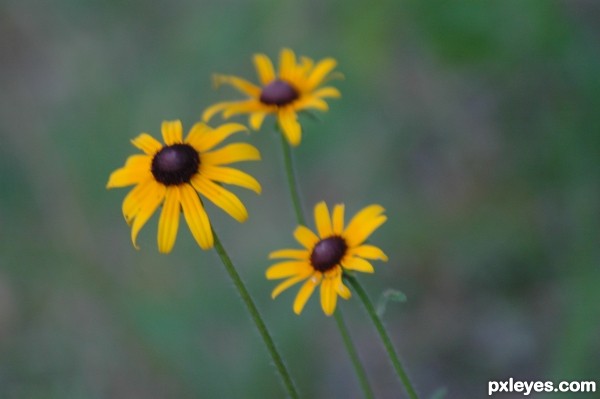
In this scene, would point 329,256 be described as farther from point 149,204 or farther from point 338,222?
point 149,204

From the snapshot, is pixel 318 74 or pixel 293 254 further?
pixel 318 74

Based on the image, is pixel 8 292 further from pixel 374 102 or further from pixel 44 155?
pixel 374 102

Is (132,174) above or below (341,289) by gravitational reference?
above

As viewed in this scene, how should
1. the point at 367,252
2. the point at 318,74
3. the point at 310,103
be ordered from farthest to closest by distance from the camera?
1. the point at 318,74
2. the point at 310,103
3. the point at 367,252

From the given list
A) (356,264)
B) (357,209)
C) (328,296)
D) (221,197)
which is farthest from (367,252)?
(357,209)

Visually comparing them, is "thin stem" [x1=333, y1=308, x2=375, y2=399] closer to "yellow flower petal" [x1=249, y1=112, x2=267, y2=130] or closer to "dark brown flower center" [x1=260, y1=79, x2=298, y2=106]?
"yellow flower petal" [x1=249, y1=112, x2=267, y2=130]

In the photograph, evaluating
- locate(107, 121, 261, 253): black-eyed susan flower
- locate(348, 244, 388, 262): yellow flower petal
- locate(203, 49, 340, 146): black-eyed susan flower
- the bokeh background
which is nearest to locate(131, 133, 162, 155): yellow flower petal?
locate(107, 121, 261, 253): black-eyed susan flower

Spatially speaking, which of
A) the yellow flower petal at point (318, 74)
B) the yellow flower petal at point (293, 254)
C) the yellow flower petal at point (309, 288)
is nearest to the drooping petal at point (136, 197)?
the yellow flower petal at point (293, 254)

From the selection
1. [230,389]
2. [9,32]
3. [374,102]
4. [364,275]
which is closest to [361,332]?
[364,275]
